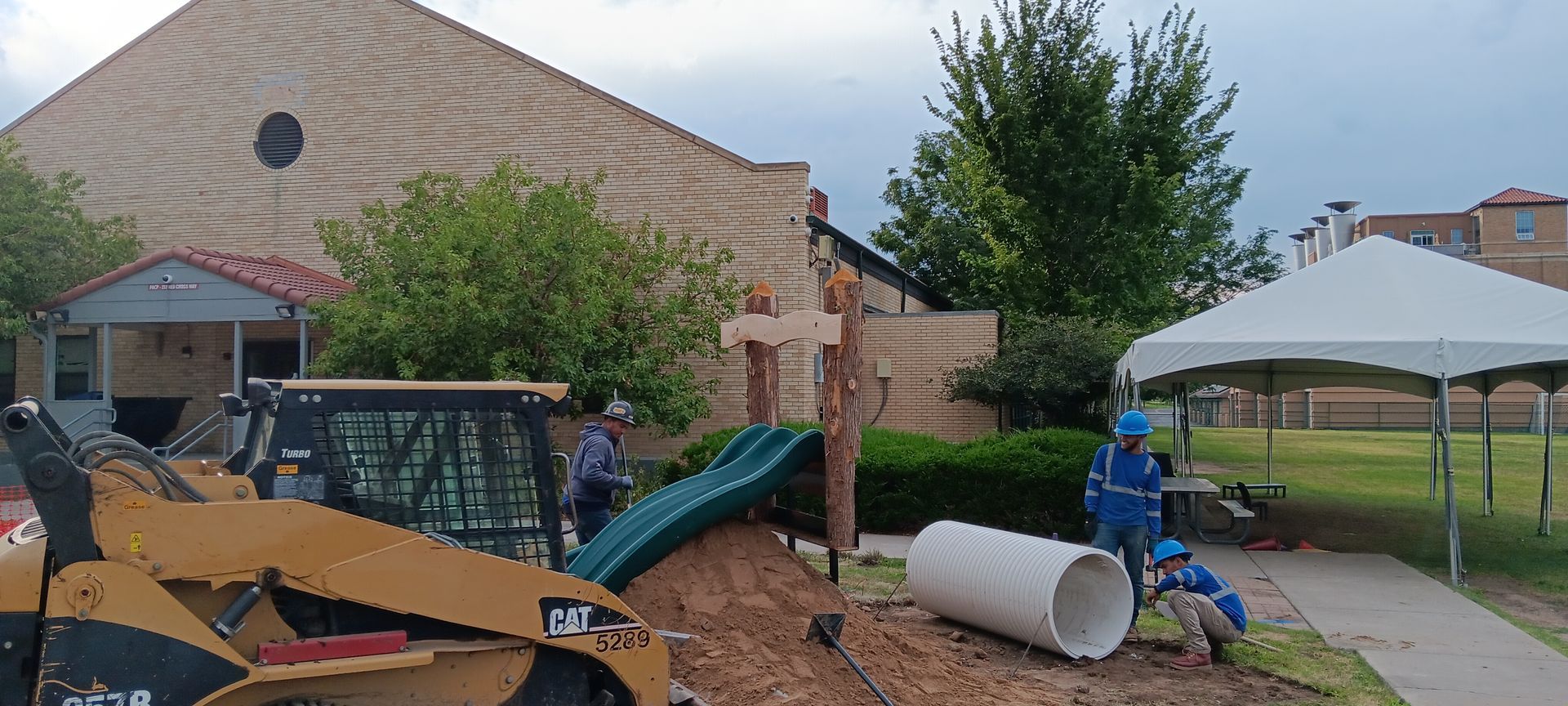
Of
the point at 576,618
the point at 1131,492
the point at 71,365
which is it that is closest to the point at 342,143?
the point at 71,365

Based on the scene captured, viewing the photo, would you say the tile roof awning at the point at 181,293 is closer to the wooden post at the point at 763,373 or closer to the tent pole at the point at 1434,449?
the wooden post at the point at 763,373

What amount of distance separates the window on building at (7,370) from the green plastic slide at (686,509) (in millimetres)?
20641

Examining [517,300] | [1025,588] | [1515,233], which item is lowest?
[1025,588]

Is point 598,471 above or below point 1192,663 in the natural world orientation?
above

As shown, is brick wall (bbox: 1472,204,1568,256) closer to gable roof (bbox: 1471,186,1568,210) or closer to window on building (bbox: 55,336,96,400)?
gable roof (bbox: 1471,186,1568,210)

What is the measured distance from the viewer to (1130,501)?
880 cm

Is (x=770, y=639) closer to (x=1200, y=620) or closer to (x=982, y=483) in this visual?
(x=1200, y=620)

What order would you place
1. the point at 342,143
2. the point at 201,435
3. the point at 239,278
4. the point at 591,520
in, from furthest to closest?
the point at 342,143
the point at 201,435
the point at 239,278
the point at 591,520

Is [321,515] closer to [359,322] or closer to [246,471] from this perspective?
[246,471]

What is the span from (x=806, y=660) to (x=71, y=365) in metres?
21.0

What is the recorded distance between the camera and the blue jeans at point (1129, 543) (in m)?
8.84

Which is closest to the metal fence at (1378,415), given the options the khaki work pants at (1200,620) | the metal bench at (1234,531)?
the metal bench at (1234,531)

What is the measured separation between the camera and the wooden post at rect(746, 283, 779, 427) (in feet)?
28.7

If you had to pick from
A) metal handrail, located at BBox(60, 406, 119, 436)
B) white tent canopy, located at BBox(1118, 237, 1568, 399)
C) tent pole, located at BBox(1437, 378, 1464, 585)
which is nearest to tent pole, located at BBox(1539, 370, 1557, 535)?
white tent canopy, located at BBox(1118, 237, 1568, 399)
